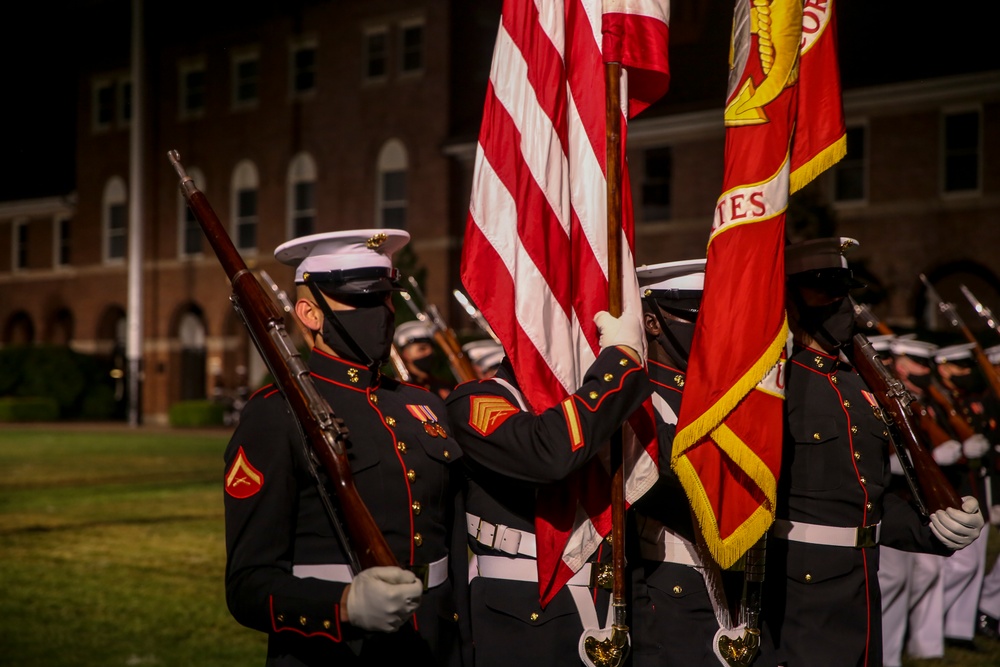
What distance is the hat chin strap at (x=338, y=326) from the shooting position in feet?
12.2

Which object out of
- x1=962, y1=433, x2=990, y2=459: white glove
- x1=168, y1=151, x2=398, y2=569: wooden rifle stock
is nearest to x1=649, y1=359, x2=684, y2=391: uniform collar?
x1=168, y1=151, x2=398, y2=569: wooden rifle stock

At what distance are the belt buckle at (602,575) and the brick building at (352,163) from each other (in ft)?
59.5

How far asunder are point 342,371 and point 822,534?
6.68ft

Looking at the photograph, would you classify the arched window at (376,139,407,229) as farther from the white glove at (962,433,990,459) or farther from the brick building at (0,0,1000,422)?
the white glove at (962,433,990,459)

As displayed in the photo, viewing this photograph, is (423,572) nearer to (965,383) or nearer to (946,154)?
(965,383)

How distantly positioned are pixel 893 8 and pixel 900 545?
24354 millimetres

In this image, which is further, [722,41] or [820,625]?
[722,41]

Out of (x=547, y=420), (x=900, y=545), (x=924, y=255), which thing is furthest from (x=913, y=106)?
(x=547, y=420)

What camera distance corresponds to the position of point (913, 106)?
79.9ft

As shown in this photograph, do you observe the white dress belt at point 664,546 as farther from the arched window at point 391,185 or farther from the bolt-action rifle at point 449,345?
the arched window at point 391,185

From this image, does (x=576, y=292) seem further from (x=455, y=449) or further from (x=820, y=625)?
(x=820, y=625)

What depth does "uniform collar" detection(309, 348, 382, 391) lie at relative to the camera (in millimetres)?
3736

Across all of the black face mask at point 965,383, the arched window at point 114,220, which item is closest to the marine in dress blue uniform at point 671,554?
the black face mask at point 965,383

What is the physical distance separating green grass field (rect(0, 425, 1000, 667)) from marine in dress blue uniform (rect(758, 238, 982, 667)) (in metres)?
3.99
